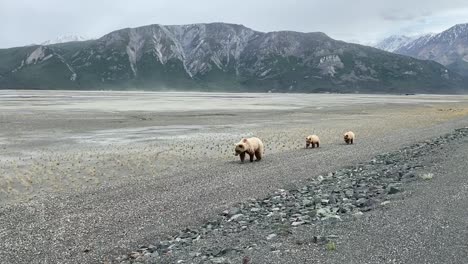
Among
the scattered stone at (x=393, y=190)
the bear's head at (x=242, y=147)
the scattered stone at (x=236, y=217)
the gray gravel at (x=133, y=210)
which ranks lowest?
the gray gravel at (x=133, y=210)

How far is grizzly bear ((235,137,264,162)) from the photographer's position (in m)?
26.9

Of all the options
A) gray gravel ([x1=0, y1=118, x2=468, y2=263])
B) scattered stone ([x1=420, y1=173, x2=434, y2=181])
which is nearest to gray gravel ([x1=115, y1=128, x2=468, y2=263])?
scattered stone ([x1=420, y1=173, x2=434, y2=181])

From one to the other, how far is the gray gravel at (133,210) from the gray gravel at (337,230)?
0.44 meters

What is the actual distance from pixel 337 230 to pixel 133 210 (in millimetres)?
7855

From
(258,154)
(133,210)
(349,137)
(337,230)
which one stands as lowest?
(133,210)

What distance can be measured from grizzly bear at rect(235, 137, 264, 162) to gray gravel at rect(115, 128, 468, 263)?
29.0 feet

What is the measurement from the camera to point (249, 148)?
27016 millimetres

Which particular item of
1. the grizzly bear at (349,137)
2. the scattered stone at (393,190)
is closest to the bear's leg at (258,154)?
the grizzly bear at (349,137)

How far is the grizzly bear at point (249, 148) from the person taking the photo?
88.1ft

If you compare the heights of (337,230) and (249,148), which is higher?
(337,230)

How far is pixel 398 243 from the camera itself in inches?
415

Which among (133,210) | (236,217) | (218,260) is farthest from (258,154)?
(218,260)

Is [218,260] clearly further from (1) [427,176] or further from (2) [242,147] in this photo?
(2) [242,147]

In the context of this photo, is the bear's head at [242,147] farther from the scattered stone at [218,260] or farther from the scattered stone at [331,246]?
the scattered stone at [331,246]
